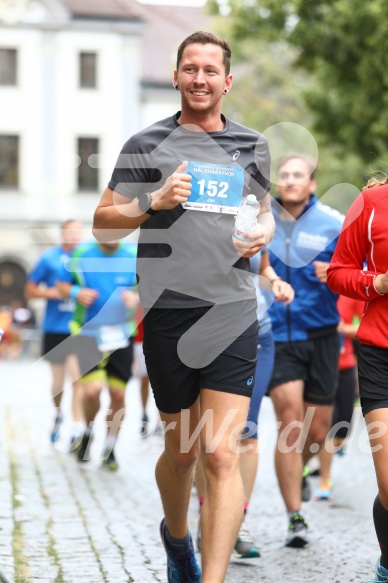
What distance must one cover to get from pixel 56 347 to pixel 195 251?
25.3 feet

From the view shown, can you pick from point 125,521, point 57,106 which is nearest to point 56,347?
point 125,521

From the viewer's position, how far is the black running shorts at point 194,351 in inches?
194

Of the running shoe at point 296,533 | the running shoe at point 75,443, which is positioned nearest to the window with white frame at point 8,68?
the running shoe at point 75,443

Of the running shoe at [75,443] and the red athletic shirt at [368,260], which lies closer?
the red athletic shirt at [368,260]

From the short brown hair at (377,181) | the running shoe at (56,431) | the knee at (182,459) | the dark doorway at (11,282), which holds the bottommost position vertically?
the dark doorway at (11,282)

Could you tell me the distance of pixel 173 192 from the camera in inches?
184

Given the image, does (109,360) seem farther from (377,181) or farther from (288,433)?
(377,181)

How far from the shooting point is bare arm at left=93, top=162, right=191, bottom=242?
4684 millimetres

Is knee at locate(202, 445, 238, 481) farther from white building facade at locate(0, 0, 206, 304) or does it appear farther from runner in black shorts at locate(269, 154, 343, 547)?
white building facade at locate(0, 0, 206, 304)

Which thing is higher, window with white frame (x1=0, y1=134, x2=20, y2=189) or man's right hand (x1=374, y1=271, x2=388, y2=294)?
man's right hand (x1=374, y1=271, x2=388, y2=294)

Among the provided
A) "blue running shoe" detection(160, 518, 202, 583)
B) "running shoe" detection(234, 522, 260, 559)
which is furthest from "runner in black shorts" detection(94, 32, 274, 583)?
"running shoe" detection(234, 522, 260, 559)

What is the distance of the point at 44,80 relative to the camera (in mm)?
47344

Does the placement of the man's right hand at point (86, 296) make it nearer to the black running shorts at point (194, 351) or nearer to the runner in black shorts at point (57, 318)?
the runner in black shorts at point (57, 318)

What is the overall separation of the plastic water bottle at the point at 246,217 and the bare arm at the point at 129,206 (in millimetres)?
263
